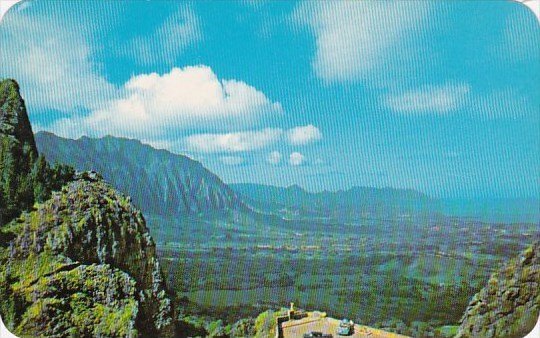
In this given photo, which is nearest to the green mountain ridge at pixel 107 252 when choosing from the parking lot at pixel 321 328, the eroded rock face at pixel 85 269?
the eroded rock face at pixel 85 269

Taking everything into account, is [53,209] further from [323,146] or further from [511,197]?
[511,197]

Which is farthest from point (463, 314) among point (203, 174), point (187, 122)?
point (187, 122)

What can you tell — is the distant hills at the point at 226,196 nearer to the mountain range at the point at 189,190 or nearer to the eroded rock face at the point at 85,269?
the mountain range at the point at 189,190

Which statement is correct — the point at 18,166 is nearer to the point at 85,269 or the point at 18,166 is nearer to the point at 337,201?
the point at 85,269

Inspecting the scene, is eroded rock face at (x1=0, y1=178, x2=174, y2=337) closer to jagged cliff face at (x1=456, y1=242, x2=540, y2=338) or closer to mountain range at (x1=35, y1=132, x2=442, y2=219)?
mountain range at (x1=35, y1=132, x2=442, y2=219)

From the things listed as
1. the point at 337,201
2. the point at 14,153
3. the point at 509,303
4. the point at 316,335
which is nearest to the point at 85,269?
the point at 14,153

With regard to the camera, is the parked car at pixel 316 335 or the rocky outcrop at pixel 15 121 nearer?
the parked car at pixel 316 335
